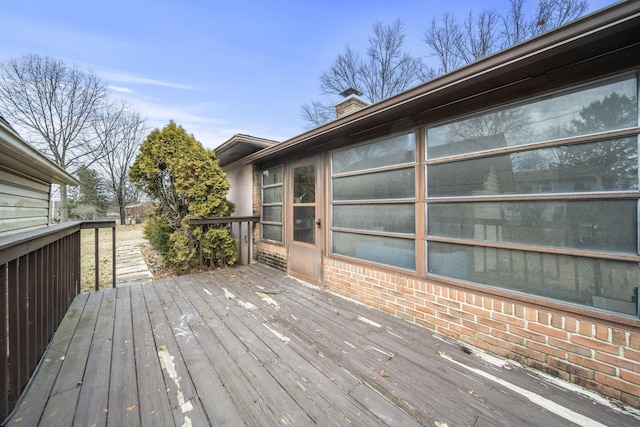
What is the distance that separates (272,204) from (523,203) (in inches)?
166

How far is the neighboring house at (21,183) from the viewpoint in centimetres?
191

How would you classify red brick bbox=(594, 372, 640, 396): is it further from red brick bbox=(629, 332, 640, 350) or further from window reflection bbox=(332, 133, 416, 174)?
window reflection bbox=(332, 133, 416, 174)

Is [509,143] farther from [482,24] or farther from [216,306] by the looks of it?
[482,24]

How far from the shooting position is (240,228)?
20.6ft

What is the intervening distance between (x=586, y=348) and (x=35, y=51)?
21.4 m

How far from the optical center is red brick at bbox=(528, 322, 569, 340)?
6.14 feet

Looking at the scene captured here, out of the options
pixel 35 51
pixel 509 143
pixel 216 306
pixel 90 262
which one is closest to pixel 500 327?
pixel 509 143

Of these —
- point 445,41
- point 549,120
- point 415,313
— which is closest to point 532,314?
point 415,313

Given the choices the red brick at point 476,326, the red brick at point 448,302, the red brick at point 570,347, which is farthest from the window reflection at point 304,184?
the red brick at point 570,347

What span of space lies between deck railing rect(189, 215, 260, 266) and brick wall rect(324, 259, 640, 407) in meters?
3.55

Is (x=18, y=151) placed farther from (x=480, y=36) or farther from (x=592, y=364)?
(x=480, y=36)

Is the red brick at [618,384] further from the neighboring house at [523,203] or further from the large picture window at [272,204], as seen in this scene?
the large picture window at [272,204]

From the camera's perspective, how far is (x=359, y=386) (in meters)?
1.79

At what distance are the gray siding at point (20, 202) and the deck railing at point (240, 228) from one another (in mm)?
2086
